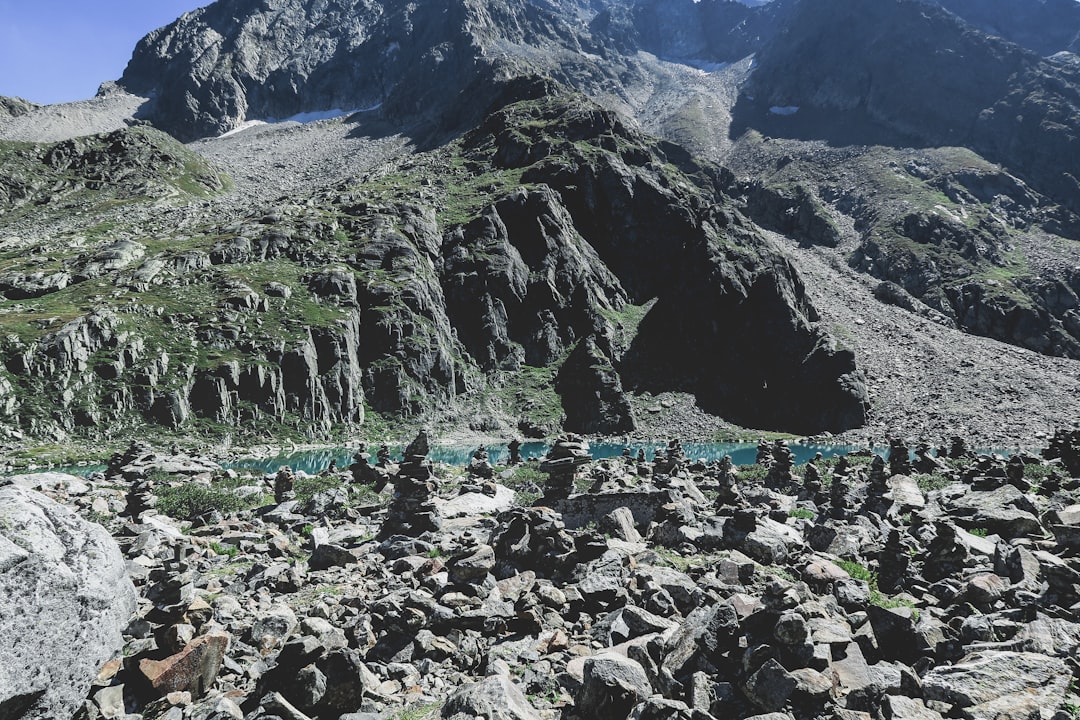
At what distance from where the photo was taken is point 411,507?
782 inches

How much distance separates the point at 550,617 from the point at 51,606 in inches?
302

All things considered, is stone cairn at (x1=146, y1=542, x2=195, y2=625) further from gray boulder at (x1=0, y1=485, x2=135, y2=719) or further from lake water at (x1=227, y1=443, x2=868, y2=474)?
lake water at (x1=227, y1=443, x2=868, y2=474)

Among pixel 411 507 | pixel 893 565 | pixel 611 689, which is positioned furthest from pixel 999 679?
Result: pixel 411 507

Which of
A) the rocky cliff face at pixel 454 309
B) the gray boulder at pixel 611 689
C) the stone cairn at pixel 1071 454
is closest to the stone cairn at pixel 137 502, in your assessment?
the gray boulder at pixel 611 689

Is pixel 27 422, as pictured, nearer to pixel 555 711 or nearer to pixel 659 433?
pixel 555 711

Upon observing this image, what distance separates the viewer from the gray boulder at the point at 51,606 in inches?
259

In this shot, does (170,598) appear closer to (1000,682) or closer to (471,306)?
(1000,682)

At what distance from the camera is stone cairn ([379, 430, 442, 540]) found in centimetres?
1866

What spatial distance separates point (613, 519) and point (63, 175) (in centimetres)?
24309

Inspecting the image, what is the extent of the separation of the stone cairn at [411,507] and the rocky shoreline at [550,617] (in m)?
0.17

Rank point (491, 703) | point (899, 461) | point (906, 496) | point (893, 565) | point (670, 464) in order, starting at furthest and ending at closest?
point (670, 464) → point (899, 461) → point (906, 496) → point (893, 565) → point (491, 703)

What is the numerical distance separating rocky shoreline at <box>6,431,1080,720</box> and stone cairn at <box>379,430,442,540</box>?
0.57 ft

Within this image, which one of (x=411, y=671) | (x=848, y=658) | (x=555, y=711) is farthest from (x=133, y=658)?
(x=848, y=658)

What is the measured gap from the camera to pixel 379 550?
1628 centimetres
